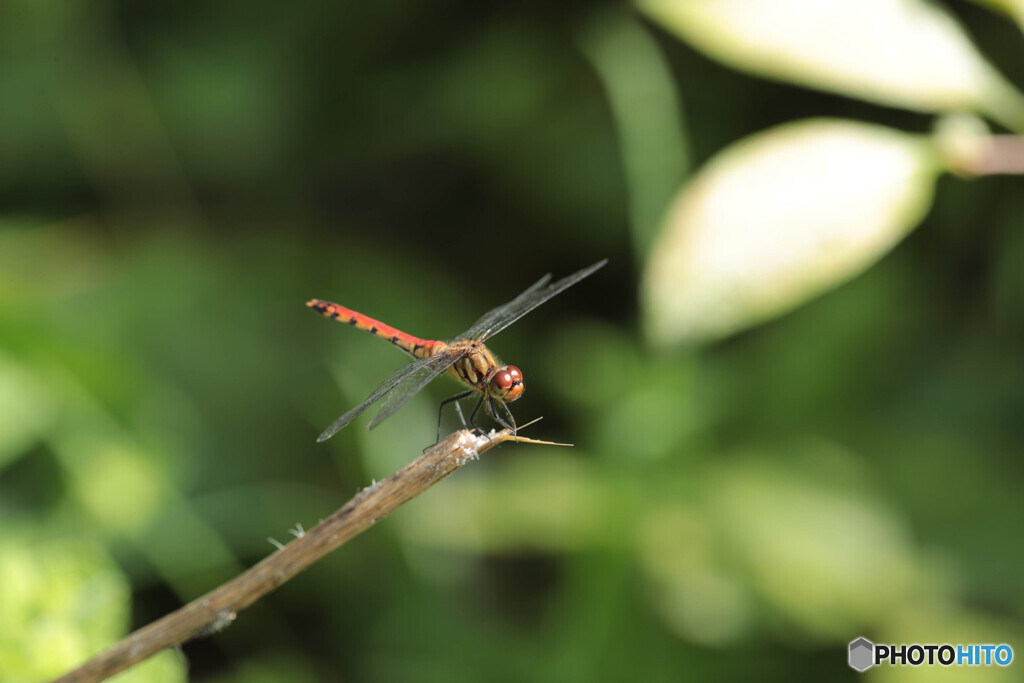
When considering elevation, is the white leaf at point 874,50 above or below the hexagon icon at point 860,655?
above

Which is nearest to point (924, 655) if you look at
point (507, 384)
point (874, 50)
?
point (507, 384)

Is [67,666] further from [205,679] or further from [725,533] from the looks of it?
[725,533]

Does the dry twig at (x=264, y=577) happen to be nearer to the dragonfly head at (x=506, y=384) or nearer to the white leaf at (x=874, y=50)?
the dragonfly head at (x=506, y=384)

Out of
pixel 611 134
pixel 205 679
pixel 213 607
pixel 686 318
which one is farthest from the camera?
pixel 611 134

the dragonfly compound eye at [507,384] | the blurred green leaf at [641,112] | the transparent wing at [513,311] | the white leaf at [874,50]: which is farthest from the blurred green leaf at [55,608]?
the blurred green leaf at [641,112]

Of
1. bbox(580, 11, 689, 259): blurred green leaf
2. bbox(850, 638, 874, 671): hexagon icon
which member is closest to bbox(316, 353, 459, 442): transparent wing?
bbox(580, 11, 689, 259): blurred green leaf

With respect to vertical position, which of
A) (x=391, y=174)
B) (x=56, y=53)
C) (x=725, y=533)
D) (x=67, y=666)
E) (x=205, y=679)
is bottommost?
(x=725, y=533)

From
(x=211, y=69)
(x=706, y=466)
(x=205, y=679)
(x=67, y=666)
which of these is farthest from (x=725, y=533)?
(x=211, y=69)
